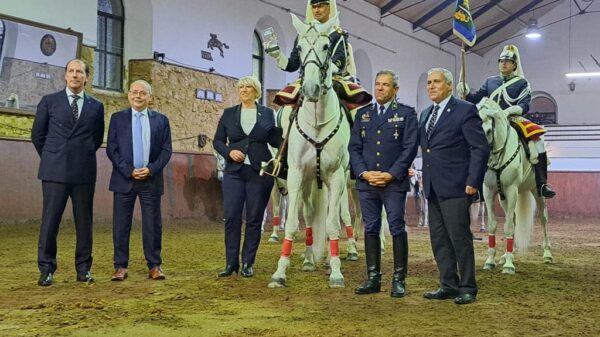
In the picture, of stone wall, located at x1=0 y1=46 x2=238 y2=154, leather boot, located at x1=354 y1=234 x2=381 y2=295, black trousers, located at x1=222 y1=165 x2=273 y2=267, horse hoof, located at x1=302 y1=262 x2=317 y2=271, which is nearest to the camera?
leather boot, located at x1=354 y1=234 x2=381 y2=295

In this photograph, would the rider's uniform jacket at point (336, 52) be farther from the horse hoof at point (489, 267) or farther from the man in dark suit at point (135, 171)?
the horse hoof at point (489, 267)

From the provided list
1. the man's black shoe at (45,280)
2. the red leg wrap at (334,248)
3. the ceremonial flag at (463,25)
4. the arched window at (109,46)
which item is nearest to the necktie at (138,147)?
the man's black shoe at (45,280)

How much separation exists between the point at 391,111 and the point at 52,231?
3.10 metres

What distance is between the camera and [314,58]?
5578 mm

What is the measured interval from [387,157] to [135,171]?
7.43ft

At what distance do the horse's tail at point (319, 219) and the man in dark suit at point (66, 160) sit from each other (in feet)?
7.20

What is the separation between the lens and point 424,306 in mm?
5066

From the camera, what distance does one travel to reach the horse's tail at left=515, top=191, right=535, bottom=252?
8758 millimetres

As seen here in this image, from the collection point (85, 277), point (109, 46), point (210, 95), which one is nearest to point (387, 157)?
point (85, 277)

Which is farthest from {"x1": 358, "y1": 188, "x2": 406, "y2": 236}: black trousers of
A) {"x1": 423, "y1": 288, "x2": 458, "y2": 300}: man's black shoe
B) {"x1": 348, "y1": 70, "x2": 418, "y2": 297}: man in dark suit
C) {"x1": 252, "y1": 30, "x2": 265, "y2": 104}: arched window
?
{"x1": 252, "y1": 30, "x2": 265, "y2": 104}: arched window

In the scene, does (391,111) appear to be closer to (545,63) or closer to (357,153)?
(357,153)

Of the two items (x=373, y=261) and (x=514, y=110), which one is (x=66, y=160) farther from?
(x=514, y=110)

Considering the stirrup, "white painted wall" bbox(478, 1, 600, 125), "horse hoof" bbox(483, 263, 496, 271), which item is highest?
"white painted wall" bbox(478, 1, 600, 125)

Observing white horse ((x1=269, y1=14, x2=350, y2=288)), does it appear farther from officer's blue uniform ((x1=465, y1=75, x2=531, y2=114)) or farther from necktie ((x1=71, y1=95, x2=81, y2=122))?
officer's blue uniform ((x1=465, y1=75, x2=531, y2=114))
